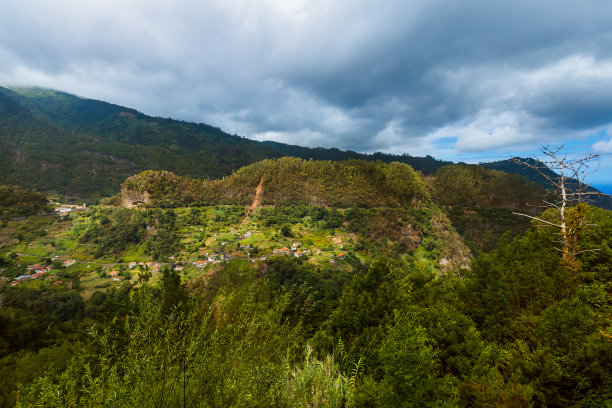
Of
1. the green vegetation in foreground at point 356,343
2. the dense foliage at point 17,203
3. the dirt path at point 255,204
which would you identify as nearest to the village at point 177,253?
the dirt path at point 255,204

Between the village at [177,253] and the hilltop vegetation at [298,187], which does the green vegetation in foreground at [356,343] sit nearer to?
the village at [177,253]

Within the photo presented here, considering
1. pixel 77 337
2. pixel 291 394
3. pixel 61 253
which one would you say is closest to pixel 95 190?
pixel 61 253

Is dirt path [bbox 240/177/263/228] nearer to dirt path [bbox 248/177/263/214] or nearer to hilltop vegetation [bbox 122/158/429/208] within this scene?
dirt path [bbox 248/177/263/214]

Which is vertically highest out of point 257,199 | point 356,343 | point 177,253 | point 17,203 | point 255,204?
point 356,343

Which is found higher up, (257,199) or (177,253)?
(257,199)

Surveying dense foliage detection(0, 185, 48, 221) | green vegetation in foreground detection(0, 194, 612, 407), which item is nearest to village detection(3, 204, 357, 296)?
dense foliage detection(0, 185, 48, 221)

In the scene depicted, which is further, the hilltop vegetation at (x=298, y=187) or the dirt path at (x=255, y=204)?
the hilltop vegetation at (x=298, y=187)

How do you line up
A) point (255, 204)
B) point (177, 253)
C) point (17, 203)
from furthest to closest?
point (255, 204), point (177, 253), point (17, 203)

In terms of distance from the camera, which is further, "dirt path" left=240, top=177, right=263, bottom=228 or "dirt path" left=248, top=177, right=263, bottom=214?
"dirt path" left=248, top=177, right=263, bottom=214

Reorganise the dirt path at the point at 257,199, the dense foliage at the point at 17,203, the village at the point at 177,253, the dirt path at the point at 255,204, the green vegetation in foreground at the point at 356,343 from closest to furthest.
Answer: the green vegetation in foreground at the point at 356,343, the village at the point at 177,253, the dense foliage at the point at 17,203, the dirt path at the point at 255,204, the dirt path at the point at 257,199

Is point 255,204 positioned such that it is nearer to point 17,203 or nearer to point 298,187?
point 298,187

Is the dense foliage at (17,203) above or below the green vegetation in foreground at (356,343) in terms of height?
below

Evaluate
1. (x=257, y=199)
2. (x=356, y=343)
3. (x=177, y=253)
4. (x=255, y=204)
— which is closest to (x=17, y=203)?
(x=177, y=253)

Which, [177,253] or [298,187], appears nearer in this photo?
[177,253]
